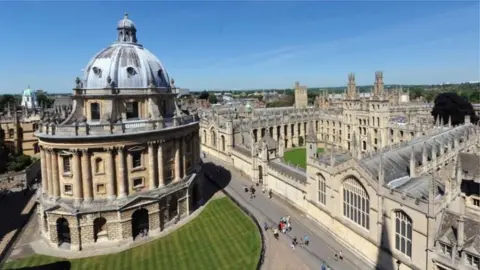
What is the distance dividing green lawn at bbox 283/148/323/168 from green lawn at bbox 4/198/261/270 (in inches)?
1055

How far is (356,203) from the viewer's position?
27.0 m

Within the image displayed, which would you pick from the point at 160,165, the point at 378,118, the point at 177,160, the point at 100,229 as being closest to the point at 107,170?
the point at 160,165

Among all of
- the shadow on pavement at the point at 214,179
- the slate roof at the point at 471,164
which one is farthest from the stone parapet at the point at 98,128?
the slate roof at the point at 471,164

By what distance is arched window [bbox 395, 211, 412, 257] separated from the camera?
2248cm

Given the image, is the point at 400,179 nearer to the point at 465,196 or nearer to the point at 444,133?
the point at 465,196

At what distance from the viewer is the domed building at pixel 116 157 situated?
29.6 m

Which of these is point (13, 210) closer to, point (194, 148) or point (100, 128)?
point (100, 128)

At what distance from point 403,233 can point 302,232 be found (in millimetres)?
9759

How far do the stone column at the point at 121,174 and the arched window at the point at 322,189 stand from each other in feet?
60.1

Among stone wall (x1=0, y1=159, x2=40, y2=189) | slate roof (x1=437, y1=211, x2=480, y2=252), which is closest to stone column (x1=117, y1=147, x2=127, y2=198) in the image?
stone wall (x1=0, y1=159, x2=40, y2=189)

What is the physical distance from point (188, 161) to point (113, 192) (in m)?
9.68

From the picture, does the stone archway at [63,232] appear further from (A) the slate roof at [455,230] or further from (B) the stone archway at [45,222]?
(A) the slate roof at [455,230]

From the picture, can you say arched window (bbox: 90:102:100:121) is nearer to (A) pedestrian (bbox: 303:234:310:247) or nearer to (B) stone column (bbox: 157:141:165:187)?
(B) stone column (bbox: 157:141:165:187)

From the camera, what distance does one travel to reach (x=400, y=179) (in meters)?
27.7
